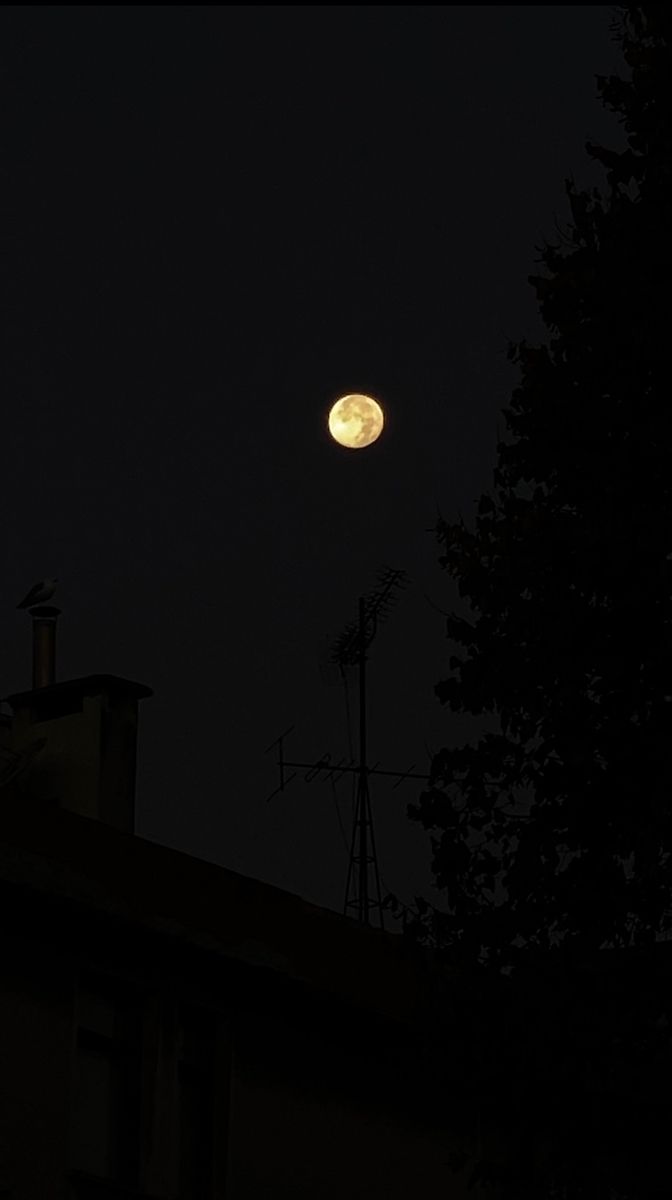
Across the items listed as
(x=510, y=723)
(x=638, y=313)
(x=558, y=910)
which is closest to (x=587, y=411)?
(x=638, y=313)

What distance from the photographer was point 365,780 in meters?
27.1

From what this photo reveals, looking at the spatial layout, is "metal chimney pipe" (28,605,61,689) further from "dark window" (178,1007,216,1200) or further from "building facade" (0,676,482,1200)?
"dark window" (178,1007,216,1200)

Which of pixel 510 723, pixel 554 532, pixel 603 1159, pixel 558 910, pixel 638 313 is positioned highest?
pixel 638 313

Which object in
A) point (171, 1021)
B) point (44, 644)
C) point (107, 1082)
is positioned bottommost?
point (107, 1082)

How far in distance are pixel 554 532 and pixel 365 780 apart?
700cm

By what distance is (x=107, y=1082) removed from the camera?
759 inches

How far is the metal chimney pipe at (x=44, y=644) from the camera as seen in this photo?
79.6 ft

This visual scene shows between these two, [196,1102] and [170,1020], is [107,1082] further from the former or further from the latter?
[196,1102]

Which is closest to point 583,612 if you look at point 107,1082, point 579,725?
Result: point 579,725

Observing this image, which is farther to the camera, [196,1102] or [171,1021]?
[196,1102]

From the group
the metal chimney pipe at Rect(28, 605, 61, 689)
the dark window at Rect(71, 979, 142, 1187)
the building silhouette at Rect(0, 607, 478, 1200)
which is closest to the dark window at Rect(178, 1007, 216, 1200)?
the building silhouette at Rect(0, 607, 478, 1200)

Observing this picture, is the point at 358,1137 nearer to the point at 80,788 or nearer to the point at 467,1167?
the point at 467,1167

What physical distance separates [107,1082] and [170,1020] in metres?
0.73

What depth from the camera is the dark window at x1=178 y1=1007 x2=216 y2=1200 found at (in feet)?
64.8
